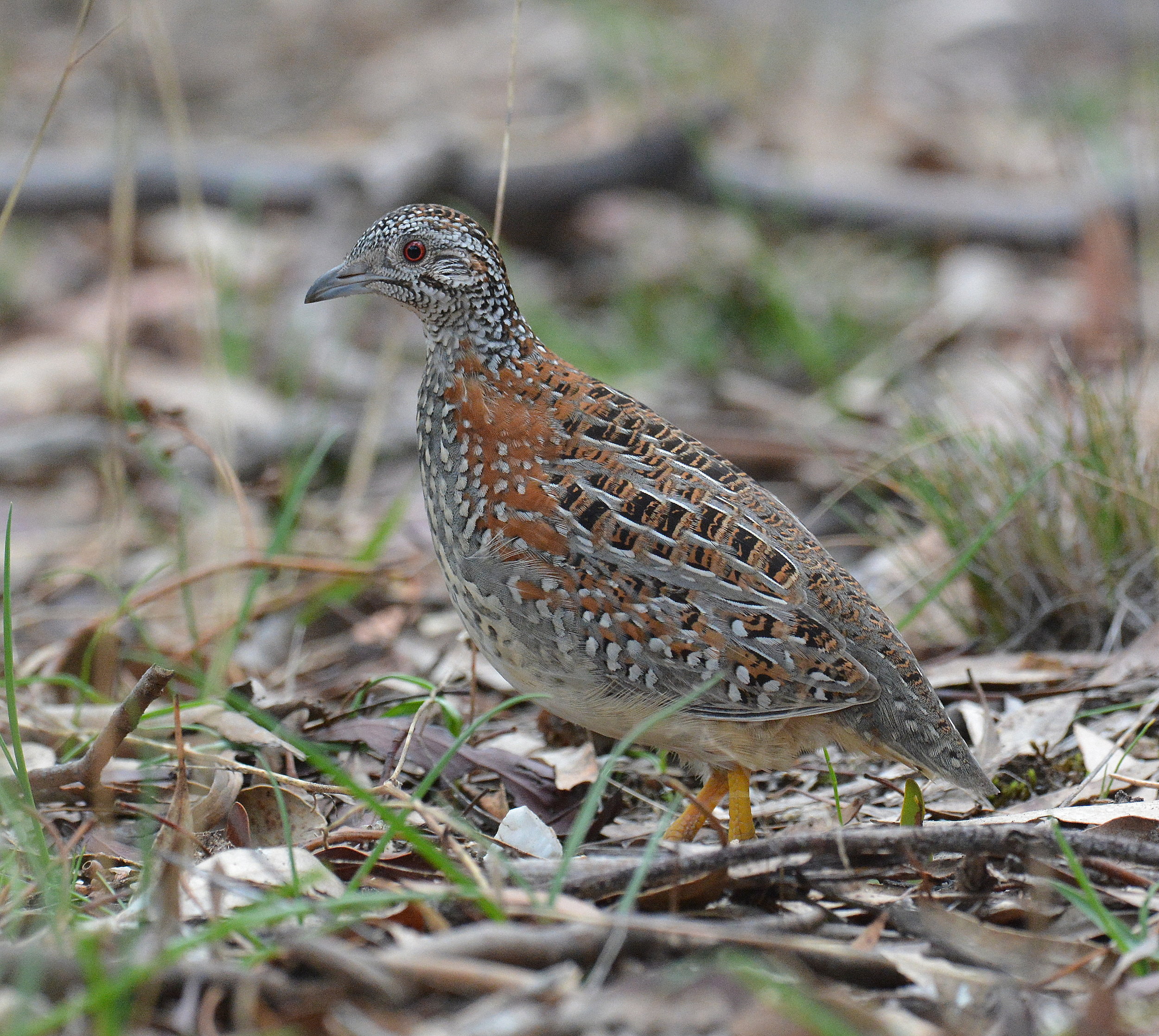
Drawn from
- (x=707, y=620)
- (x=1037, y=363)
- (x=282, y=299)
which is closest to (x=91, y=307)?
(x=282, y=299)

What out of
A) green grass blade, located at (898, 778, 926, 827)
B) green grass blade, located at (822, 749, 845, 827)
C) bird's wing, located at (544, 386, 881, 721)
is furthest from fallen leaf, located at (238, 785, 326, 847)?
green grass blade, located at (898, 778, 926, 827)

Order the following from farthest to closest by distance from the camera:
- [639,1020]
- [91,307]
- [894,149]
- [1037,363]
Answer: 1. [894,149]
2. [91,307]
3. [1037,363]
4. [639,1020]

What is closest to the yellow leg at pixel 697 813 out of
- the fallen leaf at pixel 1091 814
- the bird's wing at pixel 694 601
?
the bird's wing at pixel 694 601

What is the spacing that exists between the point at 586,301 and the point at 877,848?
7.76m

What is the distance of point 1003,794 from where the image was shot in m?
4.23

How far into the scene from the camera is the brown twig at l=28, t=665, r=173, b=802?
3.50 m

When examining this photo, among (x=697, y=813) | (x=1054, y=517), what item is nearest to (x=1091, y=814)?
(x=697, y=813)

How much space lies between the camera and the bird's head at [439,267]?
4230mm

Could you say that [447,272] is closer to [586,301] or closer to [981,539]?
[981,539]

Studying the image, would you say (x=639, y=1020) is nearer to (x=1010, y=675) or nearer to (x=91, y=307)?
(x=1010, y=675)

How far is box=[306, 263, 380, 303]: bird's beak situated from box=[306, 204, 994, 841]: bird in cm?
24

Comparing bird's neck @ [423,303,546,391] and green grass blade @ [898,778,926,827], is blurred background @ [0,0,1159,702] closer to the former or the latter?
green grass blade @ [898,778,926,827]

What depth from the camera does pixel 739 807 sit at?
12.9ft

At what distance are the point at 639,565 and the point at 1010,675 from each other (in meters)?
1.69
